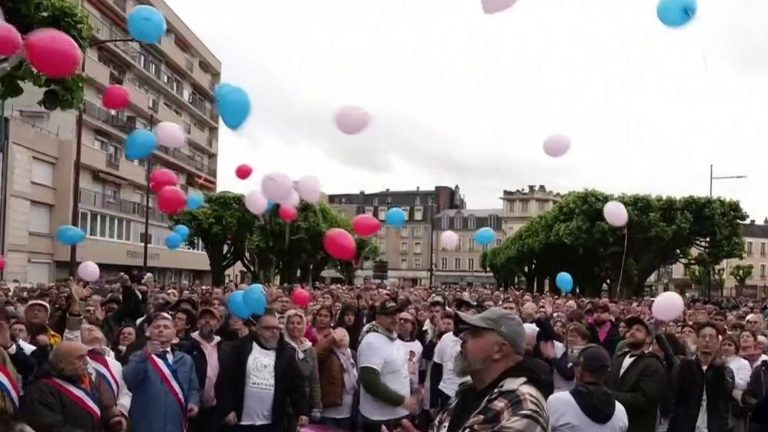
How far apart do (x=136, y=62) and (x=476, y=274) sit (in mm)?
76389

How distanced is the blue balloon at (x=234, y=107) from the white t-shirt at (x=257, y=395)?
446cm

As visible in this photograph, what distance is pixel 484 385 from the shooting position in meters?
3.68

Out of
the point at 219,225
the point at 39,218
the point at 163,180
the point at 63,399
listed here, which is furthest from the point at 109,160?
the point at 63,399

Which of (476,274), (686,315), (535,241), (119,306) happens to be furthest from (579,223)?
(476,274)

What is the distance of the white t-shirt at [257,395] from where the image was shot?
7.43m

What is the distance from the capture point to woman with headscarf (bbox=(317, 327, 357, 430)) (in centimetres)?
851

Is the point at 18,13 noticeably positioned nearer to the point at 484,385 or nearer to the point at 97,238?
the point at 484,385

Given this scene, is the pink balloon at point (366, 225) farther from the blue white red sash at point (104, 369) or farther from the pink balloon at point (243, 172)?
the blue white red sash at point (104, 369)

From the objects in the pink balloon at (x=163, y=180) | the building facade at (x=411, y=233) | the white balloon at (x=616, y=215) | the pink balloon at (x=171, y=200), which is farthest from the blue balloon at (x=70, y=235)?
the building facade at (x=411, y=233)

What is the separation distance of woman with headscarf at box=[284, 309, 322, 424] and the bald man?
2.04m

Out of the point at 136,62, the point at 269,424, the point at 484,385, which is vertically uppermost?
the point at 136,62

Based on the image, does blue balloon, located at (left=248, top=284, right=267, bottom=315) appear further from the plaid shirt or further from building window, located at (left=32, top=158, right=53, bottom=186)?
building window, located at (left=32, top=158, right=53, bottom=186)

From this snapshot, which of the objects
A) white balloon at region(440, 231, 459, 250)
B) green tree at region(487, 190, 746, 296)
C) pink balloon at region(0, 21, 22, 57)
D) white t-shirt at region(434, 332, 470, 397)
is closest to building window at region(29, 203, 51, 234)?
white balloon at region(440, 231, 459, 250)

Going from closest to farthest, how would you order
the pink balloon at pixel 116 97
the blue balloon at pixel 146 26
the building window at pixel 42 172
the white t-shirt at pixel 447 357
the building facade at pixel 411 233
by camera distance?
the white t-shirt at pixel 447 357 → the blue balloon at pixel 146 26 → the pink balloon at pixel 116 97 → the building window at pixel 42 172 → the building facade at pixel 411 233
